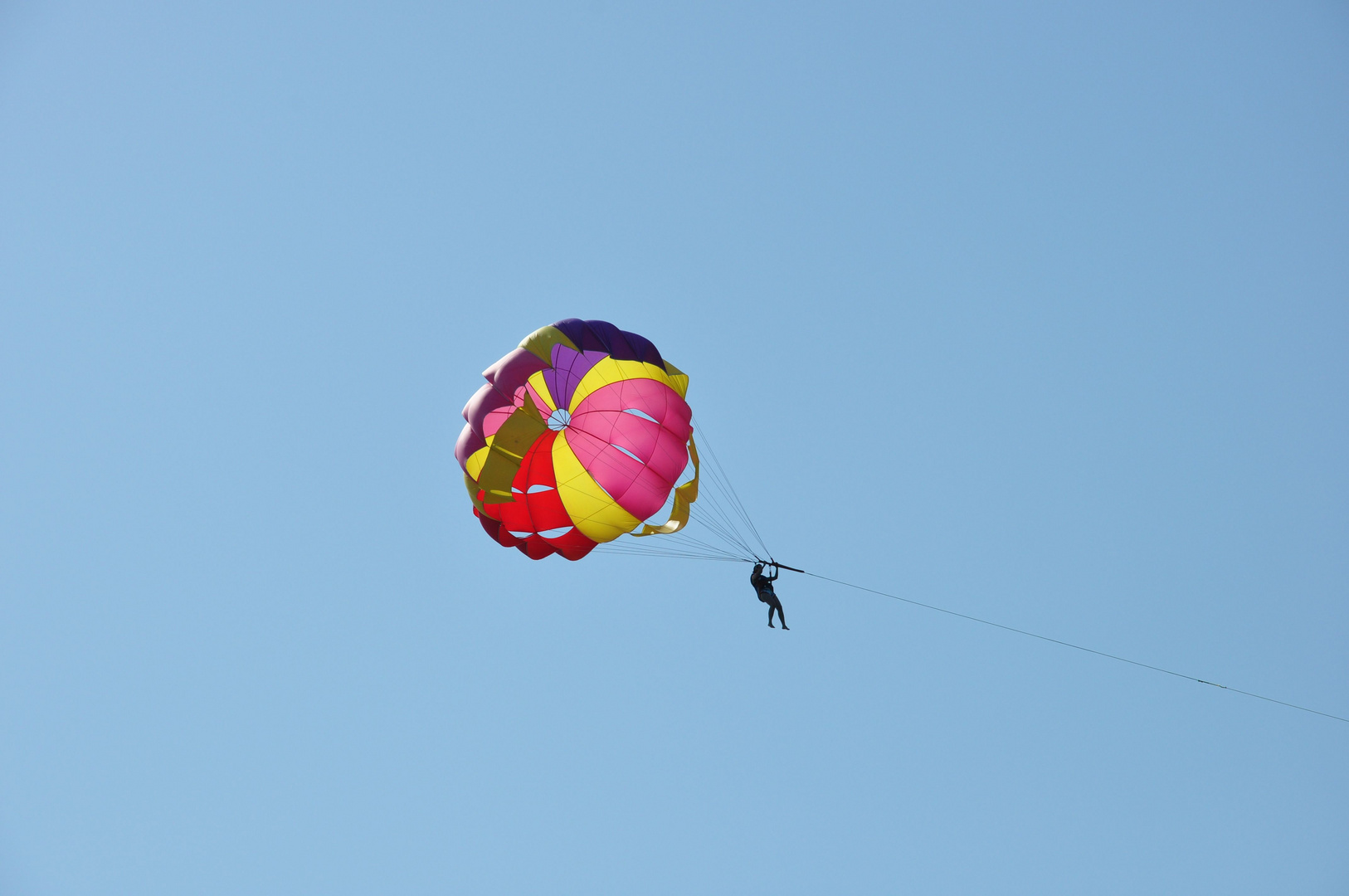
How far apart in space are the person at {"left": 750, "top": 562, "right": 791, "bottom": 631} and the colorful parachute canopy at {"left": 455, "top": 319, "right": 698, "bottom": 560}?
69.7 inches

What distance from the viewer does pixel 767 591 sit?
1723 cm

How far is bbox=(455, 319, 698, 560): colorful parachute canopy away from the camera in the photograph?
1723 cm

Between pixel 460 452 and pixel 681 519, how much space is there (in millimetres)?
3552

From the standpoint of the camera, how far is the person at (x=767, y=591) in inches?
679

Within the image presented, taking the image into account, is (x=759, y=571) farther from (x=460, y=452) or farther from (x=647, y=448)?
(x=460, y=452)

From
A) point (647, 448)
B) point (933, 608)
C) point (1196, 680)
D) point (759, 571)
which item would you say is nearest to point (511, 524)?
point (647, 448)

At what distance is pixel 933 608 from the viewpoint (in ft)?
49.3

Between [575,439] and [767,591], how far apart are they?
3680 mm

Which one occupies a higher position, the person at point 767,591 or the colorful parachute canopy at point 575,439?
the colorful parachute canopy at point 575,439

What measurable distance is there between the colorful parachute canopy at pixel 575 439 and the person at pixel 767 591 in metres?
1.77

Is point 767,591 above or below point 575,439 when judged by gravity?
below

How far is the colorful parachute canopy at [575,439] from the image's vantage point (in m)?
17.2

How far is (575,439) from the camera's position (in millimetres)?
17609

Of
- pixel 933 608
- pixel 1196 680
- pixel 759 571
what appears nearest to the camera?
pixel 1196 680
